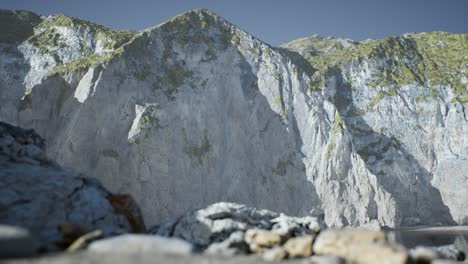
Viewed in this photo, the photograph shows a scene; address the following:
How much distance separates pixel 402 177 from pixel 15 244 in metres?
73.9

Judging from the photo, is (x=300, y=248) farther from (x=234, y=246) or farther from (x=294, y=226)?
(x=294, y=226)

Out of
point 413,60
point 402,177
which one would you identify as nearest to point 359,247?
point 402,177

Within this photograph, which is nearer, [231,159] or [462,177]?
[231,159]

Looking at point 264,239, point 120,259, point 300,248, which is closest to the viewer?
point 120,259

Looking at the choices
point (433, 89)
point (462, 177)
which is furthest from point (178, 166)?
point (433, 89)

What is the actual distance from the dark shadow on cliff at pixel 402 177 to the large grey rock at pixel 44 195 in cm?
5867

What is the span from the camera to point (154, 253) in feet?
33.0

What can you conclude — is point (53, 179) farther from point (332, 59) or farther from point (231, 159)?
point (332, 59)

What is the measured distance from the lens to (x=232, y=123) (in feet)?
225

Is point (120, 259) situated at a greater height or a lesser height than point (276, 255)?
greater

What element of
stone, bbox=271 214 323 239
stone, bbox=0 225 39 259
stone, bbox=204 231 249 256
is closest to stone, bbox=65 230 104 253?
stone, bbox=0 225 39 259

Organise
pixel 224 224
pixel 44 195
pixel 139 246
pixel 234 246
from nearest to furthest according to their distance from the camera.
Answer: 1. pixel 139 246
2. pixel 234 246
3. pixel 224 224
4. pixel 44 195

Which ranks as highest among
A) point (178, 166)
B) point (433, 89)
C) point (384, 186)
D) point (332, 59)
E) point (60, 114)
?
point (332, 59)

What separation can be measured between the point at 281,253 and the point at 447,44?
102 metres
